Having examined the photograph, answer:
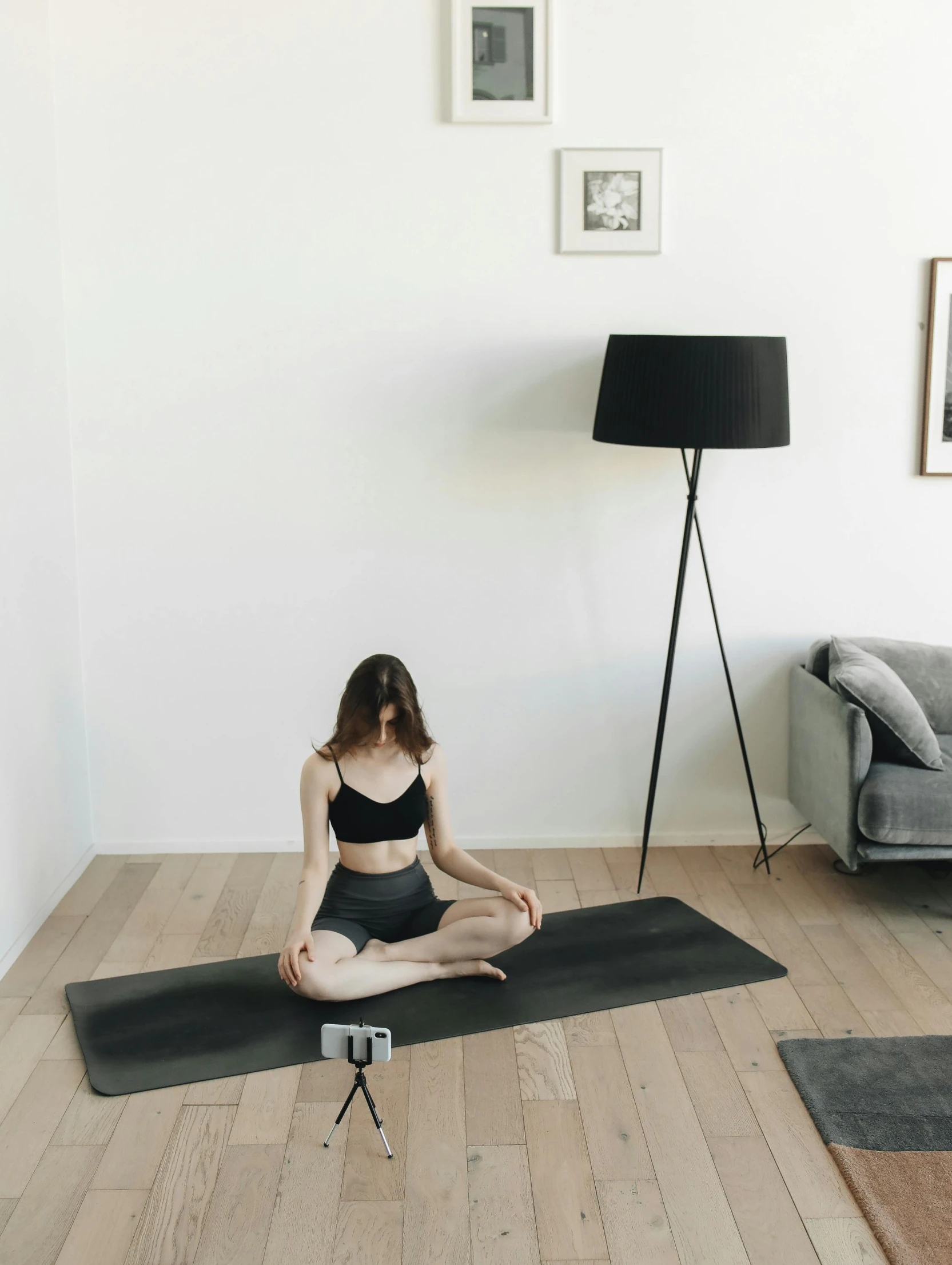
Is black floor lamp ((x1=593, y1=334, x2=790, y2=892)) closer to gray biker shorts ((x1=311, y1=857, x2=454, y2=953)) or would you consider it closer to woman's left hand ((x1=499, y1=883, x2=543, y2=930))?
woman's left hand ((x1=499, y1=883, x2=543, y2=930))

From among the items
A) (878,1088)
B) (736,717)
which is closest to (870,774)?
(736,717)

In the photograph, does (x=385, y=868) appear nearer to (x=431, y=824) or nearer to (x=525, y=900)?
A: (x=431, y=824)

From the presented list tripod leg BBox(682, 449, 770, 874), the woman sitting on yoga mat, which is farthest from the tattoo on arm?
tripod leg BBox(682, 449, 770, 874)

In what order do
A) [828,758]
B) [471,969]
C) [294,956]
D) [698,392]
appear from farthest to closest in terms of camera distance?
[828,758]
[698,392]
[471,969]
[294,956]

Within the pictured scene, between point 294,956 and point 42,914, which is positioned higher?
point 294,956

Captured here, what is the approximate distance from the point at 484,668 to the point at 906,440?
5.00ft

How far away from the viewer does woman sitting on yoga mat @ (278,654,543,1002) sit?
269 cm

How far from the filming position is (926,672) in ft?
11.4

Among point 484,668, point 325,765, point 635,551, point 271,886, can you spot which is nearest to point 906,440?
point 635,551

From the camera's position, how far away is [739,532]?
11.9 feet

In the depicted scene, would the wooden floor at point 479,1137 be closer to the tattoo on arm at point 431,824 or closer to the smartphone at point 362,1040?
the smartphone at point 362,1040

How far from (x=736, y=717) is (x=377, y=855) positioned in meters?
1.28

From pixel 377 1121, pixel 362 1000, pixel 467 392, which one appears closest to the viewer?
pixel 377 1121

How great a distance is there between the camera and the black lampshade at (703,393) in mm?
3061
